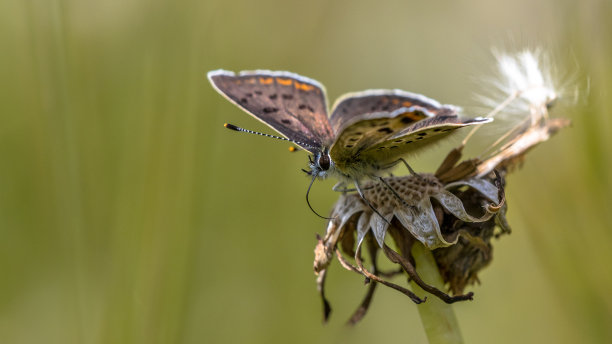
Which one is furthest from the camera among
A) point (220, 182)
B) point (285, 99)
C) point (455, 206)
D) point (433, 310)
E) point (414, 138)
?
point (220, 182)

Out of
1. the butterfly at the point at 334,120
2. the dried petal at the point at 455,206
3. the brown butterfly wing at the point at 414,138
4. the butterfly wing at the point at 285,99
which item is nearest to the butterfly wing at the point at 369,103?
the butterfly at the point at 334,120

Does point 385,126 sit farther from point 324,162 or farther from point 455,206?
point 324,162

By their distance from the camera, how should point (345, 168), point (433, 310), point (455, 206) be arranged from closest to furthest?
point (433, 310), point (455, 206), point (345, 168)

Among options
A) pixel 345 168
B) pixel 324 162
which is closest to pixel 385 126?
pixel 345 168

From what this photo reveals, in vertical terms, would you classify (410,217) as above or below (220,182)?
above

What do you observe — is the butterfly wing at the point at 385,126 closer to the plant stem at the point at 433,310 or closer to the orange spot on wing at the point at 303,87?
the orange spot on wing at the point at 303,87

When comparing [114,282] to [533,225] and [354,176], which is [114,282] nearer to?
[354,176]

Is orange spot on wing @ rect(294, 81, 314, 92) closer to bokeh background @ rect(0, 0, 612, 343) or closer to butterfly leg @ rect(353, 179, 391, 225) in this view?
bokeh background @ rect(0, 0, 612, 343)
